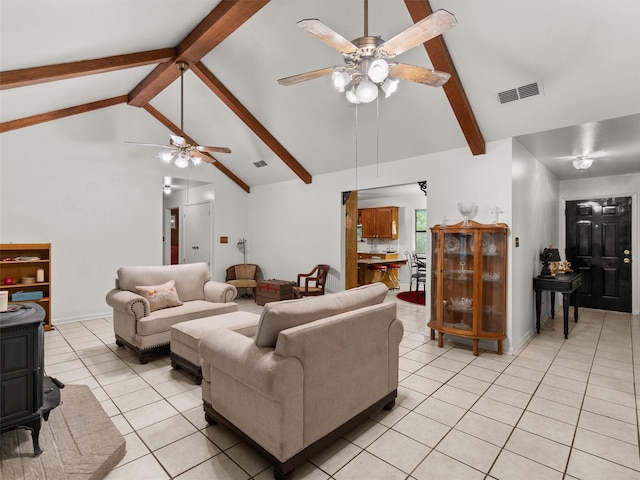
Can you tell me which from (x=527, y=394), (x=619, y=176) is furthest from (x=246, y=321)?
(x=619, y=176)

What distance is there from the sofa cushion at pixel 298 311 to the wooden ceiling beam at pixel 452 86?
7.55ft

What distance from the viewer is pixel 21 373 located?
1930 millimetres

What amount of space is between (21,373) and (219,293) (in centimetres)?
242

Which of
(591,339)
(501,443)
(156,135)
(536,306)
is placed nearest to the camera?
(501,443)

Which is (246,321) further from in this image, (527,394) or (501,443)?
(527,394)

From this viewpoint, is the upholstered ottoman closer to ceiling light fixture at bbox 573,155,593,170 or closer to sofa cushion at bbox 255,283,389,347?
sofa cushion at bbox 255,283,389,347

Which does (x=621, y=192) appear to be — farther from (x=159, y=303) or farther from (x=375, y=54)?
(x=159, y=303)

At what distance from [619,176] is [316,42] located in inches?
227

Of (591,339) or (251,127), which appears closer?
(591,339)

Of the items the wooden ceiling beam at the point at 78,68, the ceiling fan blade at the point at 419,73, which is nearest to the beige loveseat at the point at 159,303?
the wooden ceiling beam at the point at 78,68

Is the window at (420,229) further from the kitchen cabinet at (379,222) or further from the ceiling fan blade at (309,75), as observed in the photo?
the ceiling fan blade at (309,75)

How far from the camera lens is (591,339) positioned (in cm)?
440

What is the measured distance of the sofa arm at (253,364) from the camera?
1733 millimetres

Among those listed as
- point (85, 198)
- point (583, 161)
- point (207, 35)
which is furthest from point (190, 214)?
point (583, 161)
